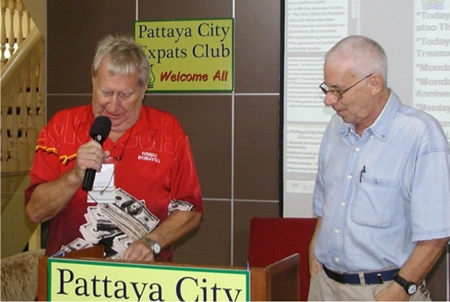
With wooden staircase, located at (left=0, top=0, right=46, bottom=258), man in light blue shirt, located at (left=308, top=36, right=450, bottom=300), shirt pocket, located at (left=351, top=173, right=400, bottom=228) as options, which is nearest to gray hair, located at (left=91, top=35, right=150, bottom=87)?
man in light blue shirt, located at (left=308, top=36, right=450, bottom=300)

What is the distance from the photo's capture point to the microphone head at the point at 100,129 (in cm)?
227

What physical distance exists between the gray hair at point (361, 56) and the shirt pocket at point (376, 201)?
0.36m

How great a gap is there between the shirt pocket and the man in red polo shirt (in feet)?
2.15

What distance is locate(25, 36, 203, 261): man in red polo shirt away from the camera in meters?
2.41

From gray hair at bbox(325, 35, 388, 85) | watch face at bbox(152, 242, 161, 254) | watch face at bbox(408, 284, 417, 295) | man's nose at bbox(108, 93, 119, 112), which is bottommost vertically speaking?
watch face at bbox(408, 284, 417, 295)

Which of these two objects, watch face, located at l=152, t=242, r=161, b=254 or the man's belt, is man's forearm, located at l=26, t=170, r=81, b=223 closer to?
watch face, located at l=152, t=242, r=161, b=254

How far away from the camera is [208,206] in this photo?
4.80m

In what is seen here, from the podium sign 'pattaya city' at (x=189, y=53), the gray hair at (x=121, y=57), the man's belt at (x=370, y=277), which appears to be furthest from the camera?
the podium sign 'pattaya city' at (x=189, y=53)

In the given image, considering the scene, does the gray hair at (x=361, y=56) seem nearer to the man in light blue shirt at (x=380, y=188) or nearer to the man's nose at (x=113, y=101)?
the man in light blue shirt at (x=380, y=188)

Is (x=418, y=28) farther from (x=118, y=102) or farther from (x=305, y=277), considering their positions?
(x=118, y=102)

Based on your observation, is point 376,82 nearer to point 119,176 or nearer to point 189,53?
point 119,176

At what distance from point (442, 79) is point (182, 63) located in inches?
71.0

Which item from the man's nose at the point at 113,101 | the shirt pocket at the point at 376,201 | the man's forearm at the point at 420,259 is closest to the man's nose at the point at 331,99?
the shirt pocket at the point at 376,201

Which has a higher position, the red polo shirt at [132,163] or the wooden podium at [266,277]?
the red polo shirt at [132,163]
